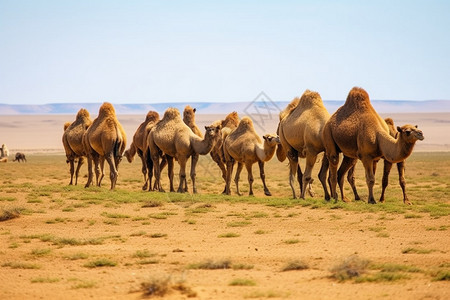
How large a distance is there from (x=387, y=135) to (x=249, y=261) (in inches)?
271

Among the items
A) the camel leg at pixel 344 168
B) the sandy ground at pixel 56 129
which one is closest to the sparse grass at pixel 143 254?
the camel leg at pixel 344 168

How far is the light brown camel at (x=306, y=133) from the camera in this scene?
1728cm

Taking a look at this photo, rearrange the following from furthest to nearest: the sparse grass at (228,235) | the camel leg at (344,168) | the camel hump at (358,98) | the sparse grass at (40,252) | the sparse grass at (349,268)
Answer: the camel leg at (344,168)
the camel hump at (358,98)
the sparse grass at (228,235)
the sparse grass at (40,252)
the sparse grass at (349,268)

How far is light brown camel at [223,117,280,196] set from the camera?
1997 centimetres

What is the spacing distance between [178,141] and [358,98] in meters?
6.06

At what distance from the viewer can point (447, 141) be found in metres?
117

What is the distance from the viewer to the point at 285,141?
18.4 m

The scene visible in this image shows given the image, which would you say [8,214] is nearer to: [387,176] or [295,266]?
[295,266]

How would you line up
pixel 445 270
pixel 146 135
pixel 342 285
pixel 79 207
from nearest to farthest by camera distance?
pixel 342 285 → pixel 445 270 → pixel 79 207 → pixel 146 135

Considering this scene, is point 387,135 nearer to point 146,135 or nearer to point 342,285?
point 342,285

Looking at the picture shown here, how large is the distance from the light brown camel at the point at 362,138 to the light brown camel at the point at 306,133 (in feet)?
2.24

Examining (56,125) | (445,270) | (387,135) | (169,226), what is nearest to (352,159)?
(387,135)

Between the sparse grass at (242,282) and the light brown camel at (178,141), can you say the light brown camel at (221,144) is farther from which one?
the sparse grass at (242,282)

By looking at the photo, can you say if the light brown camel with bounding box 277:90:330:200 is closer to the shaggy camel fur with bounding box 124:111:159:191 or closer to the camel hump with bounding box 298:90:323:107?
the camel hump with bounding box 298:90:323:107
